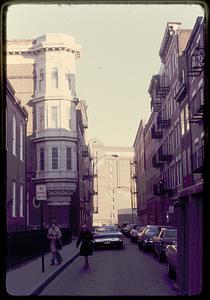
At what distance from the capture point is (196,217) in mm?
6812

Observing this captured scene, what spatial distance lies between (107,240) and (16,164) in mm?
6775

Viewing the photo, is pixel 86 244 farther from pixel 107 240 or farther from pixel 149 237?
pixel 107 240

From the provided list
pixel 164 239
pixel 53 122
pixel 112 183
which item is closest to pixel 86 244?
pixel 164 239

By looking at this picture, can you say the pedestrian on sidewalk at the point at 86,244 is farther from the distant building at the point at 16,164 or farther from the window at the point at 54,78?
the window at the point at 54,78

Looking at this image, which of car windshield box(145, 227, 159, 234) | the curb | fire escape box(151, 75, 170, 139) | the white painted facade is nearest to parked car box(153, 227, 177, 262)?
the curb

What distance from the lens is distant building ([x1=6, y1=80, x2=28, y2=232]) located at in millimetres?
28625

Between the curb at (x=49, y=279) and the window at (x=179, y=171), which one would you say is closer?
the curb at (x=49, y=279)

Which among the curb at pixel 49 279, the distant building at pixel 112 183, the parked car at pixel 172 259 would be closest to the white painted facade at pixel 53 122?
the curb at pixel 49 279

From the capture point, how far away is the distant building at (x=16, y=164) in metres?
28.6

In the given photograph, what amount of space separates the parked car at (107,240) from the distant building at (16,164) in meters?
4.31

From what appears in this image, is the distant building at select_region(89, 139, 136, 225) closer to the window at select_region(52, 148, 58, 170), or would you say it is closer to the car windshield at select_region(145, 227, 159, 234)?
the window at select_region(52, 148, 58, 170)

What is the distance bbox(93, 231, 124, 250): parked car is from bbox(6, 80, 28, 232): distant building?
431cm

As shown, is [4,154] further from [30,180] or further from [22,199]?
[30,180]

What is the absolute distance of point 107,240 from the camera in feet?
103
